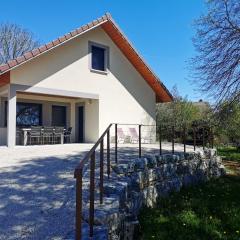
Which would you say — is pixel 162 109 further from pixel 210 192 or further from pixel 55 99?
pixel 210 192

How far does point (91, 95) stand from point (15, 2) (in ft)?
30.7

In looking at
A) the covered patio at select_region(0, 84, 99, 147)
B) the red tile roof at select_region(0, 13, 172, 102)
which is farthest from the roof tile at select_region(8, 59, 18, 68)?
the covered patio at select_region(0, 84, 99, 147)

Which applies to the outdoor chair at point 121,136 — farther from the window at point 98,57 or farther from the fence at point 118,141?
the window at point 98,57

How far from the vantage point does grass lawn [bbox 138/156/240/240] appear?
6.16 metres

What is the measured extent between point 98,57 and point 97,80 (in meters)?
1.26

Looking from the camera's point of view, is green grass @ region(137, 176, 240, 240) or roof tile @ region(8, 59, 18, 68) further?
roof tile @ region(8, 59, 18, 68)

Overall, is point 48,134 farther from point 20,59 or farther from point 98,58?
point 98,58

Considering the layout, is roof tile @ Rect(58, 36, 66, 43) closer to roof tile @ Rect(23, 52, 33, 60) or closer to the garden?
roof tile @ Rect(23, 52, 33, 60)

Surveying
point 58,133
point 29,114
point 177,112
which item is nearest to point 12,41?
point 177,112

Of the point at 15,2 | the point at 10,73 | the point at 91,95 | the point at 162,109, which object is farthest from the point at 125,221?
the point at 162,109

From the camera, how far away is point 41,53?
13.5m

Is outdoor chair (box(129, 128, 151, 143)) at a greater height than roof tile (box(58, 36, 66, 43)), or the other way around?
roof tile (box(58, 36, 66, 43))

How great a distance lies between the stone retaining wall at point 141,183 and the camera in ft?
16.9

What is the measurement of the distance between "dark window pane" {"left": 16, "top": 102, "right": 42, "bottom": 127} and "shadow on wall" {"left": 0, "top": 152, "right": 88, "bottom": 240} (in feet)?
29.4
